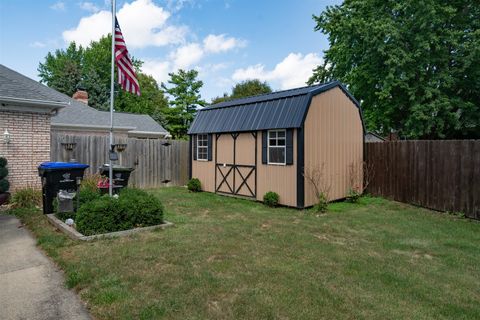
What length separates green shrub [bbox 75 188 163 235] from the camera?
17.5 ft

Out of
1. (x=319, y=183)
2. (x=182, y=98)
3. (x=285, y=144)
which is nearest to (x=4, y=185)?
(x=285, y=144)

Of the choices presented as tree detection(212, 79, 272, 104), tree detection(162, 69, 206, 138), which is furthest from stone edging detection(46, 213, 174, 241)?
tree detection(212, 79, 272, 104)

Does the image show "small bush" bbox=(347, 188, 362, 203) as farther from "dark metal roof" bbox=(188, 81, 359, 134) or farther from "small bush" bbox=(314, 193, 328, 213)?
"dark metal roof" bbox=(188, 81, 359, 134)

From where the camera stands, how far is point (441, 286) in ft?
11.8

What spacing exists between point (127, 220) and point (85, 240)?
2.74ft

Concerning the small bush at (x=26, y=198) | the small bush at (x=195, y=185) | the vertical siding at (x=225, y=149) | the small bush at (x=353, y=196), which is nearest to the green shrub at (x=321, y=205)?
the small bush at (x=353, y=196)

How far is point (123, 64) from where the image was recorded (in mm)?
6434

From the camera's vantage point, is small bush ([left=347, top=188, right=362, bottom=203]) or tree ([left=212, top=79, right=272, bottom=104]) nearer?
small bush ([left=347, top=188, right=362, bottom=203])

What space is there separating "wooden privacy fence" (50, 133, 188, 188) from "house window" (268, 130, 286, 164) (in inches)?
202

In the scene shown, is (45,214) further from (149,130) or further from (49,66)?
(49,66)

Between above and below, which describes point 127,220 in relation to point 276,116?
below

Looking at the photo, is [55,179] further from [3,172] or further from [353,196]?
[353,196]

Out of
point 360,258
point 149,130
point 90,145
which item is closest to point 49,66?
point 149,130

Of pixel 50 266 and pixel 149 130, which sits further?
pixel 149 130
